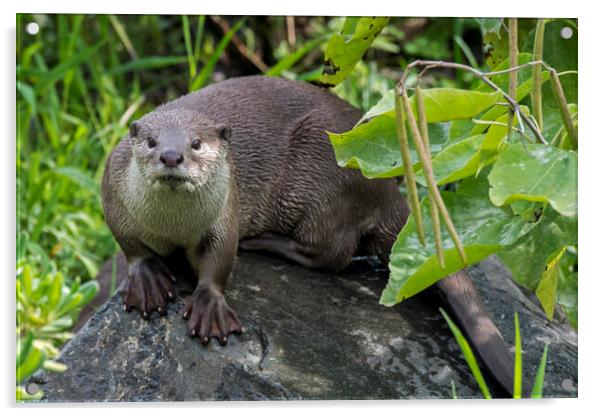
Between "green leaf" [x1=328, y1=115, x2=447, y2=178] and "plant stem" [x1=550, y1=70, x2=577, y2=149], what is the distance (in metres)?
0.29

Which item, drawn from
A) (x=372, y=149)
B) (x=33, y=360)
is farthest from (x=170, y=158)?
(x=33, y=360)

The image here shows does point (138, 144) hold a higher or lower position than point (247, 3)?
lower

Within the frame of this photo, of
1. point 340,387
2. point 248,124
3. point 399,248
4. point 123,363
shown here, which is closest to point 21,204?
point 248,124

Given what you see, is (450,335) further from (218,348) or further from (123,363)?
(123,363)

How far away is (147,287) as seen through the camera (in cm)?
249

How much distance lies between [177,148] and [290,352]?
55cm

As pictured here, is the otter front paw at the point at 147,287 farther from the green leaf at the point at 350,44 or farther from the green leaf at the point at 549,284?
the green leaf at the point at 549,284

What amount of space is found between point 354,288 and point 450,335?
29 centimetres

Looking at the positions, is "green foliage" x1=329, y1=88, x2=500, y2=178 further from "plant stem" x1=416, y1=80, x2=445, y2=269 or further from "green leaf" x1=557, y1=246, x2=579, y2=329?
"green leaf" x1=557, y1=246, x2=579, y2=329

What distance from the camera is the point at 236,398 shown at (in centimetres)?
230

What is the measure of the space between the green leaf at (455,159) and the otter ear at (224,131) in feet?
1.71

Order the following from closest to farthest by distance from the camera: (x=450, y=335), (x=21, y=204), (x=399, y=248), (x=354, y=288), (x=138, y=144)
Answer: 1. (x=399, y=248)
2. (x=138, y=144)
3. (x=450, y=335)
4. (x=354, y=288)
5. (x=21, y=204)

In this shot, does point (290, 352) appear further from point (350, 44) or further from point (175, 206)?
point (350, 44)

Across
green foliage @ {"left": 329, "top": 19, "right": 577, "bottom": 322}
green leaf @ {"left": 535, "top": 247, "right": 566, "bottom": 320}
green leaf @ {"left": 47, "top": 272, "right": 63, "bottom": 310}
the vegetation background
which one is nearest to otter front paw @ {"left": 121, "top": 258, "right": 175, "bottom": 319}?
green leaf @ {"left": 47, "top": 272, "right": 63, "bottom": 310}
